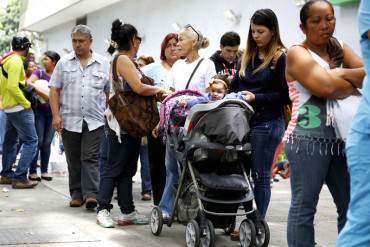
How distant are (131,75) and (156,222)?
133cm

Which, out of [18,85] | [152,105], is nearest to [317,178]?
[152,105]

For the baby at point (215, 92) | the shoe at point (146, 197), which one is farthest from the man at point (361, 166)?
the shoe at point (146, 197)

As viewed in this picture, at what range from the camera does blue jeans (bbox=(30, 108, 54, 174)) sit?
9.83 m

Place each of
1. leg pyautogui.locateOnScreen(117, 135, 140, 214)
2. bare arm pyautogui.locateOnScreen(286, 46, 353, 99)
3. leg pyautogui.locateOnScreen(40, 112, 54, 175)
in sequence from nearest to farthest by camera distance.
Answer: bare arm pyautogui.locateOnScreen(286, 46, 353, 99), leg pyautogui.locateOnScreen(117, 135, 140, 214), leg pyautogui.locateOnScreen(40, 112, 54, 175)

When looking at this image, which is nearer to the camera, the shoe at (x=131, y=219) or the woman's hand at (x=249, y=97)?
the woman's hand at (x=249, y=97)

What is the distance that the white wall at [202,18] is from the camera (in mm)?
12130

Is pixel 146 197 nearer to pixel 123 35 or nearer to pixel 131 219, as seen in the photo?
pixel 131 219

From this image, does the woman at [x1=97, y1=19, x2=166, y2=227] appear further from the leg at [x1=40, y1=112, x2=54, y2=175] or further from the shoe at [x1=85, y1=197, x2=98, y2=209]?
the leg at [x1=40, y1=112, x2=54, y2=175]

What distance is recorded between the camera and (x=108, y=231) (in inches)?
244

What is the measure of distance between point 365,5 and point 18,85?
7.06 m

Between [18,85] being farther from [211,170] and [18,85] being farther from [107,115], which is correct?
[211,170]

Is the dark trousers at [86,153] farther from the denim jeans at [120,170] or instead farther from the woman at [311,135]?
the woman at [311,135]

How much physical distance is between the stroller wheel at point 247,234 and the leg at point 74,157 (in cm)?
260

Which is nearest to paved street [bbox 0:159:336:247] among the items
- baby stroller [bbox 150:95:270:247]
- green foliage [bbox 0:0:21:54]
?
baby stroller [bbox 150:95:270:247]
